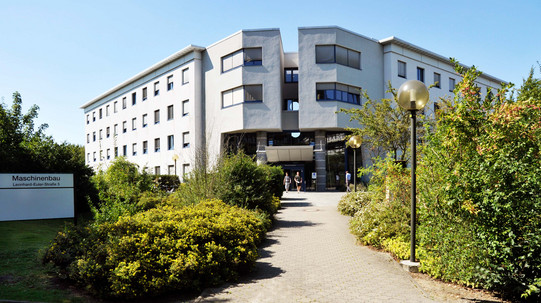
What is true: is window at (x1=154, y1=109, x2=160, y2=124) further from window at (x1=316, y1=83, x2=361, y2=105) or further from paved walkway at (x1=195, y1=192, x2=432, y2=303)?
paved walkway at (x1=195, y1=192, x2=432, y2=303)

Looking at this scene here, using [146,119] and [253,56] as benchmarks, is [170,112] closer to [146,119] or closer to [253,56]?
[146,119]

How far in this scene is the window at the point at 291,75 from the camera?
30.9 m

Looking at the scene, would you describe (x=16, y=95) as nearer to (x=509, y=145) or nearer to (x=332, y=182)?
(x=509, y=145)

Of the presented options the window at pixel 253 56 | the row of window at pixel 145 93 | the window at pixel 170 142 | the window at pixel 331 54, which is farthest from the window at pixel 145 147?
the window at pixel 331 54

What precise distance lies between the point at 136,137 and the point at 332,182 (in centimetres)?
2443

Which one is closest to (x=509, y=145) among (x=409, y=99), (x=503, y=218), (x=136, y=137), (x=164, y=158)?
(x=503, y=218)

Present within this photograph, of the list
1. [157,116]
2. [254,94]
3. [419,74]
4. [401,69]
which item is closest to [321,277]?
[254,94]

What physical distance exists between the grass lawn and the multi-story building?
16826 mm

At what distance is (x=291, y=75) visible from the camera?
3112 centimetres

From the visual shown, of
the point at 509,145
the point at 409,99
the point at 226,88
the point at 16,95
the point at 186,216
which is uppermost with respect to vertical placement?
the point at 226,88

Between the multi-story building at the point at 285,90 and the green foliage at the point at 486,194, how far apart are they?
66.7ft

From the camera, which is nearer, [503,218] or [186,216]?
[503,218]

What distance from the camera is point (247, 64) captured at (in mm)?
28328

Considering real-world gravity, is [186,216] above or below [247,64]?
below
